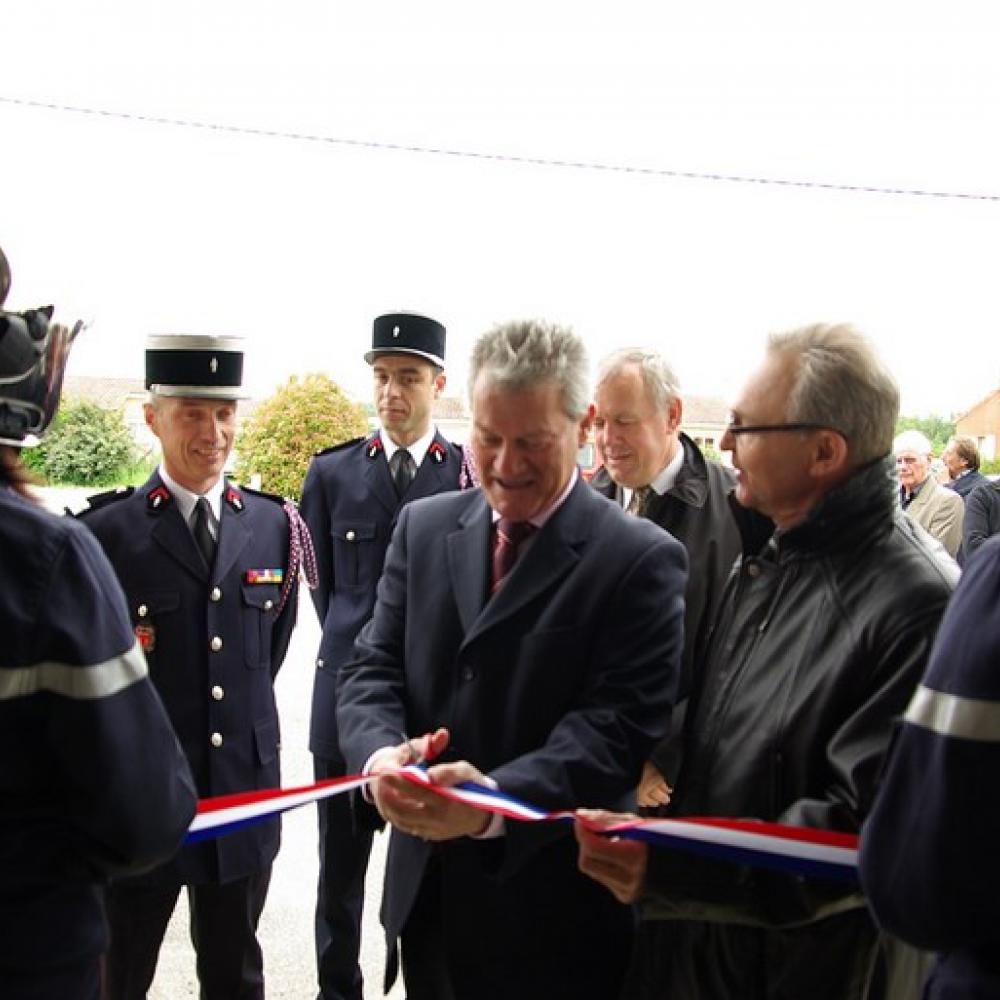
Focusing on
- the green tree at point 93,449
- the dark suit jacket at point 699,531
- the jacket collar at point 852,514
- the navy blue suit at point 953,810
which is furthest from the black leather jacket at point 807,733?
the green tree at point 93,449

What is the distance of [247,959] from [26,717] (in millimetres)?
1749

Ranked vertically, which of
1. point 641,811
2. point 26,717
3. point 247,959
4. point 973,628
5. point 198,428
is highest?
point 198,428

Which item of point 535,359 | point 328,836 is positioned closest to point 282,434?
point 328,836

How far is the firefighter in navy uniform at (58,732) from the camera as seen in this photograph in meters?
1.44

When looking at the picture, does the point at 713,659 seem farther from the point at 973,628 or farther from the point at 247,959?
the point at 247,959

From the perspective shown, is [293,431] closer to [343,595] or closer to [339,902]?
[343,595]

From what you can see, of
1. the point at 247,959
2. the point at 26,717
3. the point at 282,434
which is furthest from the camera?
the point at 282,434

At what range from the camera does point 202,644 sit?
281 cm

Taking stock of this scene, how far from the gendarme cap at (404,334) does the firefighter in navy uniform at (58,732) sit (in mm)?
2088

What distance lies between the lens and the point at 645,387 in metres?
3.12

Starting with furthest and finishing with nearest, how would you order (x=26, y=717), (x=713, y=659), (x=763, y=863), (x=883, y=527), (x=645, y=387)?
(x=645, y=387) < (x=713, y=659) < (x=883, y=527) < (x=763, y=863) < (x=26, y=717)

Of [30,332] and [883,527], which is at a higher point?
[30,332]

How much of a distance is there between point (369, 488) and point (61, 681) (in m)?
2.26

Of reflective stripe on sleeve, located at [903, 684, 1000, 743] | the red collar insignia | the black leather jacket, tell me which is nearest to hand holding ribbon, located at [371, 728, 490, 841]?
the black leather jacket
